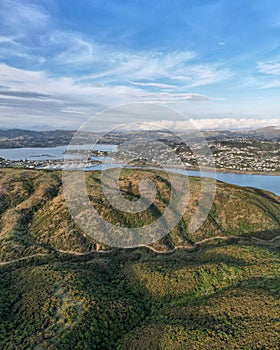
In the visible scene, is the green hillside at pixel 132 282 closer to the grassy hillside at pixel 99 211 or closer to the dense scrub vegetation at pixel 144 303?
the dense scrub vegetation at pixel 144 303

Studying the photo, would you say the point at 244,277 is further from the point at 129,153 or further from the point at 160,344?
the point at 129,153

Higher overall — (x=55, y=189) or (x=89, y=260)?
(x=55, y=189)

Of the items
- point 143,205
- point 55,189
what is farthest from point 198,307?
point 55,189

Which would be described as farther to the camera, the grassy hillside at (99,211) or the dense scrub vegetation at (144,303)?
the grassy hillside at (99,211)

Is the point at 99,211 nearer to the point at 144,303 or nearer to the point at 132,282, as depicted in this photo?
the point at 132,282

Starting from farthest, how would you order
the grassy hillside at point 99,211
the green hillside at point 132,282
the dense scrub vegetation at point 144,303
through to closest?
1. the grassy hillside at point 99,211
2. the green hillside at point 132,282
3. the dense scrub vegetation at point 144,303

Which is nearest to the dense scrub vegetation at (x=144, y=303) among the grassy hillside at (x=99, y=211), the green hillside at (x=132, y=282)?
the green hillside at (x=132, y=282)

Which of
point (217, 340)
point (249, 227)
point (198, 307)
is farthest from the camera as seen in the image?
point (249, 227)
